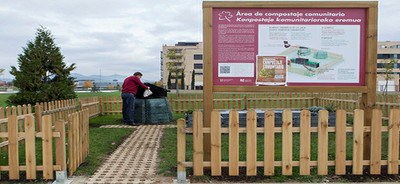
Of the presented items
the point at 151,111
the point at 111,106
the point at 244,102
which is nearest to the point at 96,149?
the point at 151,111

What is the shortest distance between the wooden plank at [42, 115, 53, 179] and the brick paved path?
608 millimetres

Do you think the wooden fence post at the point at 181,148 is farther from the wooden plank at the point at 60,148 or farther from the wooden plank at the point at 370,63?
the wooden plank at the point at 370,63

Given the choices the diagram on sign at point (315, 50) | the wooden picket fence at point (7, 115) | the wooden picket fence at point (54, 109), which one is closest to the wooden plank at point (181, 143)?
the diagram on sign at point (315, 50)

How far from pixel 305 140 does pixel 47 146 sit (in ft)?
12.2

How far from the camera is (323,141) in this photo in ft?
18.0

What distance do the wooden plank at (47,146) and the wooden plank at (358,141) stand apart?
4416 millimetres

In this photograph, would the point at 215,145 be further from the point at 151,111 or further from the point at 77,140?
the point at 151,111

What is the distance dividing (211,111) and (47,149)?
2.42 meters

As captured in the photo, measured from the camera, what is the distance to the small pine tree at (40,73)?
12.5 m

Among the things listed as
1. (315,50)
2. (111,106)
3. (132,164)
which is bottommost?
(132,164)

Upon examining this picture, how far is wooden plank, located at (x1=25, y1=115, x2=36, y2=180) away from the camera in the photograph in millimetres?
5367

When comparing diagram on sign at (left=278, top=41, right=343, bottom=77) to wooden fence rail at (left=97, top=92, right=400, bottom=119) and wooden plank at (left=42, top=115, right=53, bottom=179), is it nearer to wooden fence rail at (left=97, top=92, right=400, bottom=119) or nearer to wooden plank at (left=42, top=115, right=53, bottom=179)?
wooden plank at (left=42, top=115, right=53, bottom=179)

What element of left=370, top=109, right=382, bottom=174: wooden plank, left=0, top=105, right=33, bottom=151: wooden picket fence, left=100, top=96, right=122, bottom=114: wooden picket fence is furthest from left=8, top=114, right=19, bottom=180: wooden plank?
left=100, top=96, right=122, bottom=114: wooden picket fence

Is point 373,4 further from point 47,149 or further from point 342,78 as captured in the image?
point 47,149
